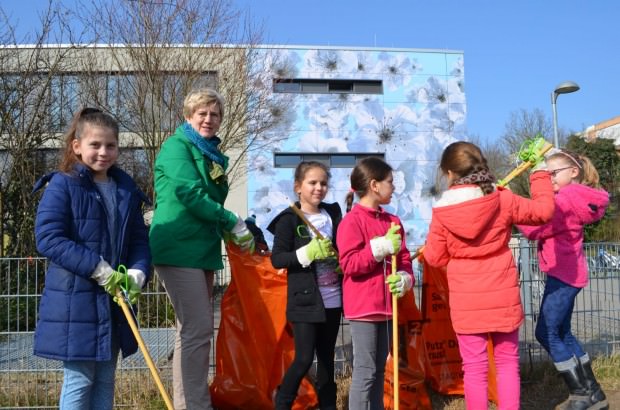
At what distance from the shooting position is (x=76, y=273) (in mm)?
2387

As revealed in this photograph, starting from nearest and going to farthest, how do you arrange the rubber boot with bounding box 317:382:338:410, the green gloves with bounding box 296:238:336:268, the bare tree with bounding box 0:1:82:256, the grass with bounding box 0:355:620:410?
1. the green gloves with bounding box 296:238:336:268
2. the rubber boot with bounding box 317:382:338:410
3. the grass with bounding box 0:355:620:410
4. the bare tree with bounding box 0:1:82:256

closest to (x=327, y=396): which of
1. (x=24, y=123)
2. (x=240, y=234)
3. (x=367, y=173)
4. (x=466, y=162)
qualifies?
(x=240, y=234)

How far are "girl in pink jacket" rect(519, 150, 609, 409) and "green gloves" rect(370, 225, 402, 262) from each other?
117 centimetres

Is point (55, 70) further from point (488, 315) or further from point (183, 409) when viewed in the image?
point (488, 315)

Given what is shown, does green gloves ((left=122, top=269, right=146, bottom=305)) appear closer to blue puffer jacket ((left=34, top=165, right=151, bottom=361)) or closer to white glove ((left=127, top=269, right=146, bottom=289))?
white glove ((left=127, top=269, right=146, bottom=289))

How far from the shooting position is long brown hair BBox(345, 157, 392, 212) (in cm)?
314

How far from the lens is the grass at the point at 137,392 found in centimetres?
371

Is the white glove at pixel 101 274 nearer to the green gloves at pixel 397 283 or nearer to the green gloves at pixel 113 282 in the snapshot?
the green gloves at pixel 113 282

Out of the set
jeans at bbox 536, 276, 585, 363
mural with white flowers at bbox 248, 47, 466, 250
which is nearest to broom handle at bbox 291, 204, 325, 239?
jeans at bbox 536, 276, 585, 363

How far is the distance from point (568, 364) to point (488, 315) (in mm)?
1162

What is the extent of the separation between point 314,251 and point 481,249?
2.92 ft

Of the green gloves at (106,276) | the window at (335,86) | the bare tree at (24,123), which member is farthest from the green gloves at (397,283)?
the window at (335,86)

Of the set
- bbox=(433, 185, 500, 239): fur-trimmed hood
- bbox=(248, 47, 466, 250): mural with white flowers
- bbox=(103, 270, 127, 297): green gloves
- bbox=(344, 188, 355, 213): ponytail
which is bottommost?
bbox=(103, 270, 127, 297): green gloves

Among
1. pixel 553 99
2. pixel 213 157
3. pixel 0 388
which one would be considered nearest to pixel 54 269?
pixel 213 157
